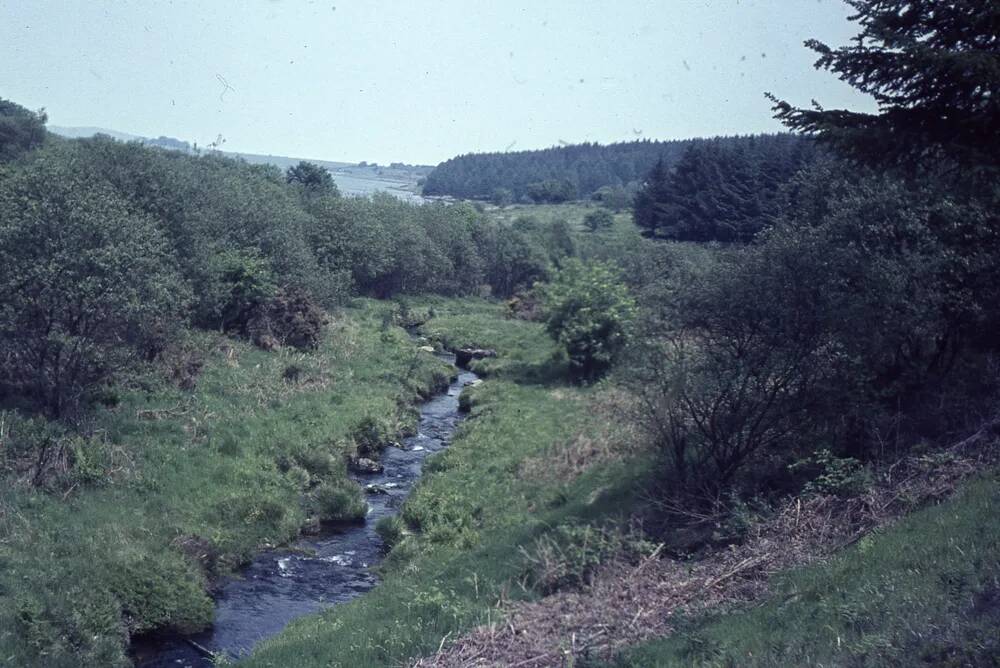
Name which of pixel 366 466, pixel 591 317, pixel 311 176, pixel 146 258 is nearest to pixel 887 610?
pixel 146 258

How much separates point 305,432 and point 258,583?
8354 millimetres

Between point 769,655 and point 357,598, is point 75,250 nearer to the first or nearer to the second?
point 357,598

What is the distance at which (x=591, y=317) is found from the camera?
34594 millimetres

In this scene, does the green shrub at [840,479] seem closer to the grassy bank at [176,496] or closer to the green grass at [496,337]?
the grassy bank at [176,496]

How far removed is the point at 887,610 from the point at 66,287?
1894 centimetres

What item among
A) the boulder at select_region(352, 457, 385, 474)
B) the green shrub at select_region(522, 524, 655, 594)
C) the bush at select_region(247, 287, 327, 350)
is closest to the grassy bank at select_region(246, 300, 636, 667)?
the green shrub at select_region(522, 524, 655, 594)

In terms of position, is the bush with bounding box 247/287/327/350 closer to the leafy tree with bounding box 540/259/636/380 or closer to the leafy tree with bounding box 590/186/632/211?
the leafy tree with bounding box 540/259/636/380

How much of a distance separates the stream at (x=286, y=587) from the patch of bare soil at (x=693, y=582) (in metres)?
5.86

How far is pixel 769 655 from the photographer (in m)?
7.99

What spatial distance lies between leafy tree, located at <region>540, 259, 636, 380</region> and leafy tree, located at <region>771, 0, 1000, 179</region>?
23.5 m

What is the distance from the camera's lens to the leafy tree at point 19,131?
2018 inches

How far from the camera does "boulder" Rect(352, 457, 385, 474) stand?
86.4 feet

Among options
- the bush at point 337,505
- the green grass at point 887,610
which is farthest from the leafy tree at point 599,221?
the green grass at point 887,610

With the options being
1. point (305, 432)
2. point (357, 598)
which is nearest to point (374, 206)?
point (305, 432)
